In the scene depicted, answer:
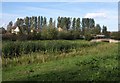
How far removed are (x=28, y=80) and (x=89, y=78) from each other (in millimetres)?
1821

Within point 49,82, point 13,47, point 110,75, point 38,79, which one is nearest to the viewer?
point 49,82

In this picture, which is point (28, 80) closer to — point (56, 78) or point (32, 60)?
point (56, 78)

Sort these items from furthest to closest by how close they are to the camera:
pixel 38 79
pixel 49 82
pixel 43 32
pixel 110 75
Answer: pixel 43 32 → pixel 110 75 → pixel 38 79 → pixel 49 82

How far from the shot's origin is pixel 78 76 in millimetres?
8164

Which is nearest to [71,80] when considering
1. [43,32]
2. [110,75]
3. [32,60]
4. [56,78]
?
[56,78]

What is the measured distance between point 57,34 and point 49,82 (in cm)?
6456

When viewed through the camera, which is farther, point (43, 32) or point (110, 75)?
point (43, 32)

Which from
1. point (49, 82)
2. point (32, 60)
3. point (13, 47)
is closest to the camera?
point (49, 82)

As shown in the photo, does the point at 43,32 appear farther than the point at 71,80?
Yes

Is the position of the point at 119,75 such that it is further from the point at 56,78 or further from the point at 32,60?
the point at 32,60

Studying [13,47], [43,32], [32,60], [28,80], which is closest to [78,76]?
[28,80]

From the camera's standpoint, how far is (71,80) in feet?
24.9

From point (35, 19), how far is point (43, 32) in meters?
31.1

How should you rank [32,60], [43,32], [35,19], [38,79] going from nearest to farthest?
[38,79]
[32,60]
[43,32]
[35,19]
